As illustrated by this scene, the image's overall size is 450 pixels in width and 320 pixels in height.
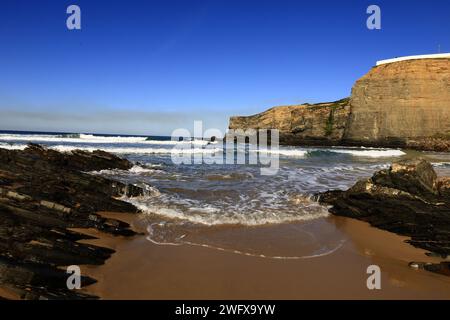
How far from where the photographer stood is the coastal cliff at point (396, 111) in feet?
160

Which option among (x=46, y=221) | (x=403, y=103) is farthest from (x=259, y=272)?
(x=403, y=103)

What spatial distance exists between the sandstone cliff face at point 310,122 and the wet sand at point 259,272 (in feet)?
175

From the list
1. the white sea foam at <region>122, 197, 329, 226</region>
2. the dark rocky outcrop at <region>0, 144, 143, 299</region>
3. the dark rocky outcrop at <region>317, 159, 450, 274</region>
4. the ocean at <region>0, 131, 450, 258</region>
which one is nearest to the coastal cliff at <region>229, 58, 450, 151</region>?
the ocean at <region>0, 131, 450, 258</region>

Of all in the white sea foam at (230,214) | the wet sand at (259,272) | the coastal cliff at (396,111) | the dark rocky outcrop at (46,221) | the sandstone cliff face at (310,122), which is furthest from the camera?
the sandstone cliff face at (310,122)

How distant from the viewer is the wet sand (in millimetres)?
4125

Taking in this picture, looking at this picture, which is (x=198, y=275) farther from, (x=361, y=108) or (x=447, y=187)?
(x=361, y=108)

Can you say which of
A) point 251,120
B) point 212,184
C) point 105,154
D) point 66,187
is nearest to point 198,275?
point 66,187

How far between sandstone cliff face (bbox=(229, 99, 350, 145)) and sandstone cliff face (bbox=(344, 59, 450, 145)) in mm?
3455

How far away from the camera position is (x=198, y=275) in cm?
458

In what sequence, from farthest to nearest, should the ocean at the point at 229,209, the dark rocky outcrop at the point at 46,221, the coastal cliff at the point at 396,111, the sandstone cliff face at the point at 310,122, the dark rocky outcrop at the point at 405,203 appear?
→ the sandstone cliff face at the point at 310,122
the coastal cliff at the point at 396,111
the dark rocky outcrop at the point at 405,203
the ocean at the point at 229,209
the dark rocky outcrop at the point at 46,221

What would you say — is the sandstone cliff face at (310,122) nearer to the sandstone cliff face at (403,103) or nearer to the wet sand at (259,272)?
the sandstone cliff face at (403,103)

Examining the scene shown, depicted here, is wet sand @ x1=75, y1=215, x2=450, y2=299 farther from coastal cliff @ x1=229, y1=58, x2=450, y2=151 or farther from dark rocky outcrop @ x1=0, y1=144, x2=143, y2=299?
coastal cliff @ x1=229, y1=58, x2=450, y2=151

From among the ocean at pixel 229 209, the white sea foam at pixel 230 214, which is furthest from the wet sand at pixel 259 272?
the white sea foam at pixel 230 214

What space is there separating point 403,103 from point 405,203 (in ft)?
161
